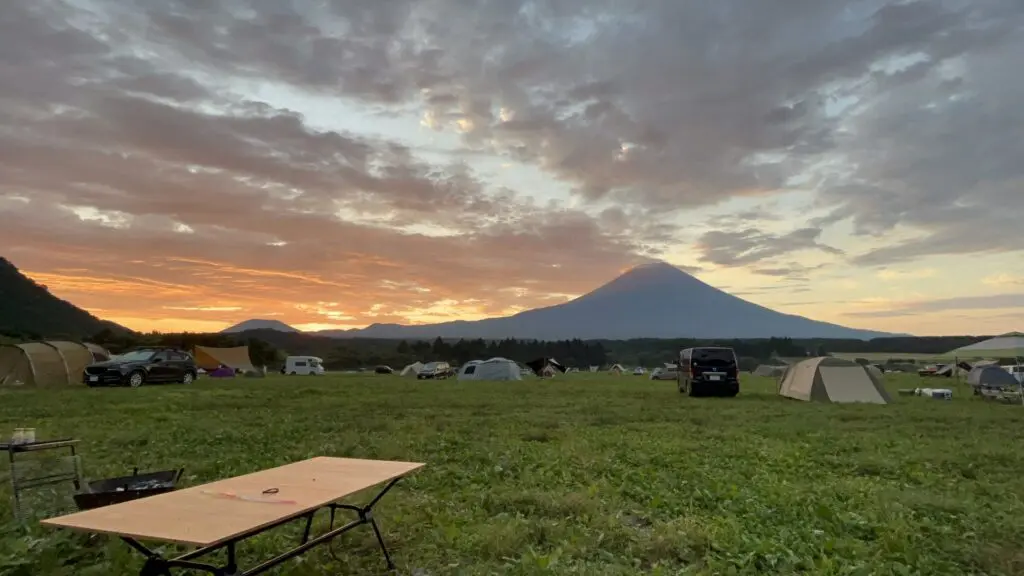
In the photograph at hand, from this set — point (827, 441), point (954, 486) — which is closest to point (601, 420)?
point (827, 441)

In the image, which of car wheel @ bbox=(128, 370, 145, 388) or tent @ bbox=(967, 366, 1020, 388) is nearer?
tent @ bbox=(967, 366, 1020, 388)

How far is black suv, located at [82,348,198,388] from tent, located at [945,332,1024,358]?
34442 mm

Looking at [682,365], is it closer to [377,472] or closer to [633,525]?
[633,525]

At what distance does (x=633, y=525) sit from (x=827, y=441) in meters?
7.28

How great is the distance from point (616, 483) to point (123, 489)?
525 centimetres

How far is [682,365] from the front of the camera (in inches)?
1051

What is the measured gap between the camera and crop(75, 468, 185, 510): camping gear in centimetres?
499

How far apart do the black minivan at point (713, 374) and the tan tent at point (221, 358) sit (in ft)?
115

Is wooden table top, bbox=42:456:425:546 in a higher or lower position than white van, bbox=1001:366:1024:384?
lower

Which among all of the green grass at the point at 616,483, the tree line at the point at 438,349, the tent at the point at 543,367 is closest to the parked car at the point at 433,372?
the tent at the point at 543,367

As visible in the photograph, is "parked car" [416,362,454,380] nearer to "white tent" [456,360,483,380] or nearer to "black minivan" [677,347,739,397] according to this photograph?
"white tent" [456,360,483,380]

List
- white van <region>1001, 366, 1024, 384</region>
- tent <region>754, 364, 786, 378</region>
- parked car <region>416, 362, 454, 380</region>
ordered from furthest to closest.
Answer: tent <region>754, 364, 786, 378</region> → parked car <region>416, 362, 454, 380</region> → white van <region>1001, 366, 1024, 384</region>

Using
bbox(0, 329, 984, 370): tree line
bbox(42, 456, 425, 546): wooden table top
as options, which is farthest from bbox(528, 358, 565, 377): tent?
bbox(42, 456, 425, 546): wooden table top

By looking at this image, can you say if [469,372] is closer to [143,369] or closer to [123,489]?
[143,369]
